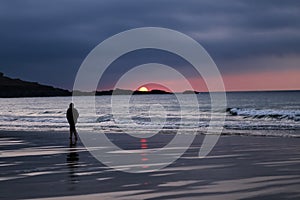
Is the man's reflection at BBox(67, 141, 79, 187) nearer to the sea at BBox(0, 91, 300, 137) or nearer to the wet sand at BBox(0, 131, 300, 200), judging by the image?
the wet sand at BBox(0, 131, 300, 200)

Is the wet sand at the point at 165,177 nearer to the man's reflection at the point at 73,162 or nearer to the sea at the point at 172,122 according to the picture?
the man's reflection at the point at 73,162

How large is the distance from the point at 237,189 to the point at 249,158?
18.6 ft

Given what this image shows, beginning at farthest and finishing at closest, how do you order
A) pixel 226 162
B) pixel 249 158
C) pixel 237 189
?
1. pixel 249 158
2. pixel 226 162
3. pixel 237 189

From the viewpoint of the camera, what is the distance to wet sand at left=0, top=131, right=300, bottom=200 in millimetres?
9586

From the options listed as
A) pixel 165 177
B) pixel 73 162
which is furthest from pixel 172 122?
pixel 165 177

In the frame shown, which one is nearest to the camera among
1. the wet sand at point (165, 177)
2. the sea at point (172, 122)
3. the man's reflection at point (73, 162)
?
the wet sand at point (165, 177)

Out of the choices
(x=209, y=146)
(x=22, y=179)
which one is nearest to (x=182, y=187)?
(x=22, y=179)

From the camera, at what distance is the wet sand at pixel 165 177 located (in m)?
9.59

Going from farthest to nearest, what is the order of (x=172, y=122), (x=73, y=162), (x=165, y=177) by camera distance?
(x=172, y=122) → (x=73, y=162) → (x=165, y=177)

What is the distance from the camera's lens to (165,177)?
460 inches

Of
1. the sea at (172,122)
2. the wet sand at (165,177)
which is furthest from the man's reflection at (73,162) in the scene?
the sea at (172,122)

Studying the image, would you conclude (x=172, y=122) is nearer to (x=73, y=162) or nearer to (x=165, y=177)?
(x=73, y=162)

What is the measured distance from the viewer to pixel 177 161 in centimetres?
1498

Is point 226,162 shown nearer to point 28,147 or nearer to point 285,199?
point 285,199
